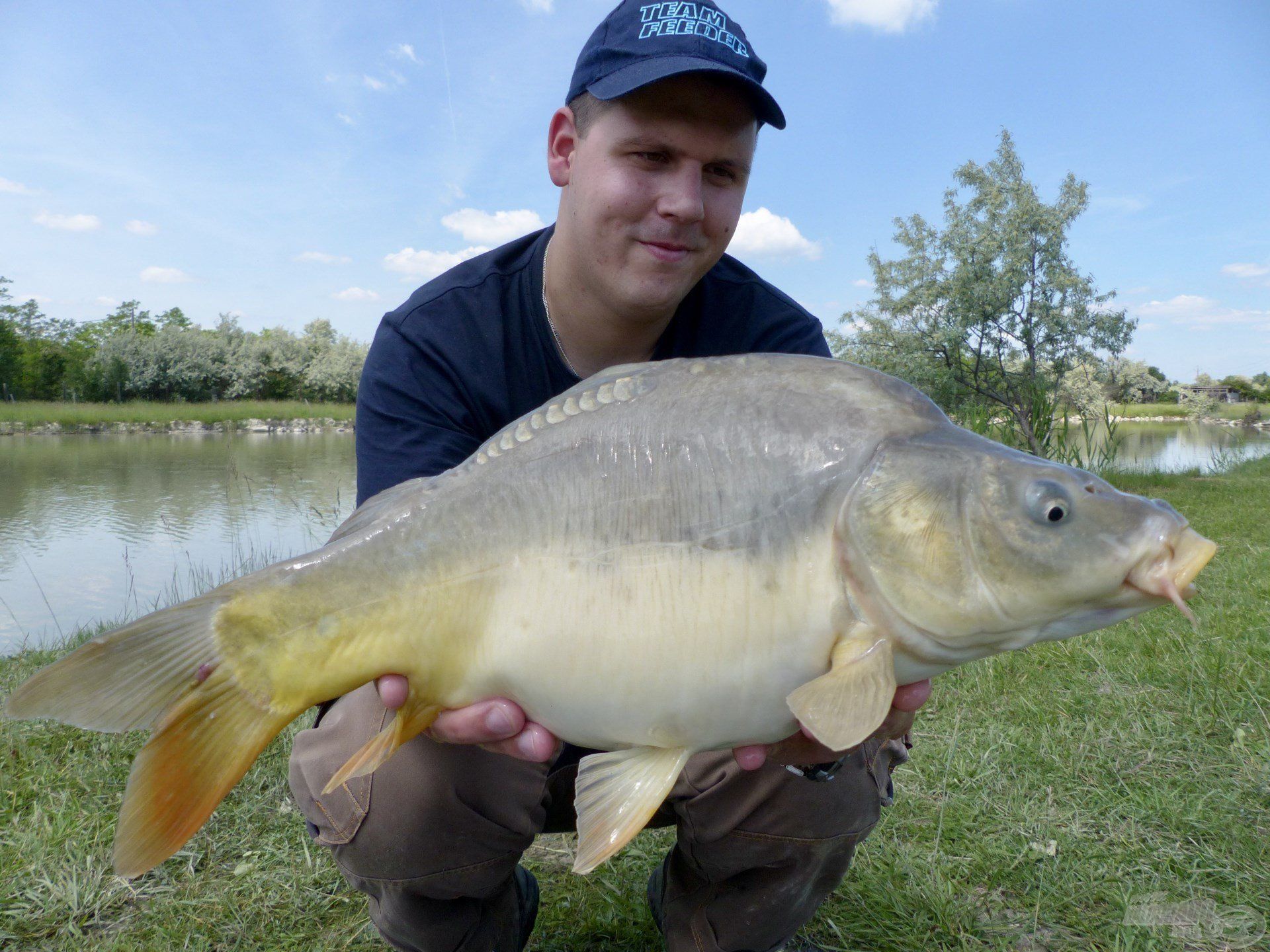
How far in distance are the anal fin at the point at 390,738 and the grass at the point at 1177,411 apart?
31.8m

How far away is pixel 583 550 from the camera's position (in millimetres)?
951

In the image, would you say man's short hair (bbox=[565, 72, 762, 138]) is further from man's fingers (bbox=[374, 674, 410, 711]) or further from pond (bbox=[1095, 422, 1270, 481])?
pond (bbox=[1095, 422, 1270, 481])

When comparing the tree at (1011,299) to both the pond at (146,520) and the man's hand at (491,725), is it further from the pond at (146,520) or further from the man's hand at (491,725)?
the man's hand at (491,725)

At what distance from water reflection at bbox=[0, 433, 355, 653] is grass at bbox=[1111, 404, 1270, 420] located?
1096 inches

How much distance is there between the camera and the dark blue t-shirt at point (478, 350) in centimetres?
140

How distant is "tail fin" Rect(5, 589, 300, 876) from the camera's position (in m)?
0.89

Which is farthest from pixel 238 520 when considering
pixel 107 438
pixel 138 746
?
pixel 107 438

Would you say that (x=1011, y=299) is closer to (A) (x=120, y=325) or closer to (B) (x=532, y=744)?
(B) (x=532, y=744)

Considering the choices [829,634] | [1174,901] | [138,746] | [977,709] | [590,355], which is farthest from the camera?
[977,709]

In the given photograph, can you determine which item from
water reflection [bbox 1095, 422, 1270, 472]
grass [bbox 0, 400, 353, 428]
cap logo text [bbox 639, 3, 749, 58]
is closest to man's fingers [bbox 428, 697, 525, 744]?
cap logo text [bbox 639, 3, 749, 58]

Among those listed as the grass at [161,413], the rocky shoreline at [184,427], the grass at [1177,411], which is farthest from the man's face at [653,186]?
the grass at [1177,411]

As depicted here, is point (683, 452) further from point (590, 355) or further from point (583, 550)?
point (590, 355)

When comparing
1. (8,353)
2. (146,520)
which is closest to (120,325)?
(8,353)

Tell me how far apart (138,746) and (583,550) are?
1.71m
